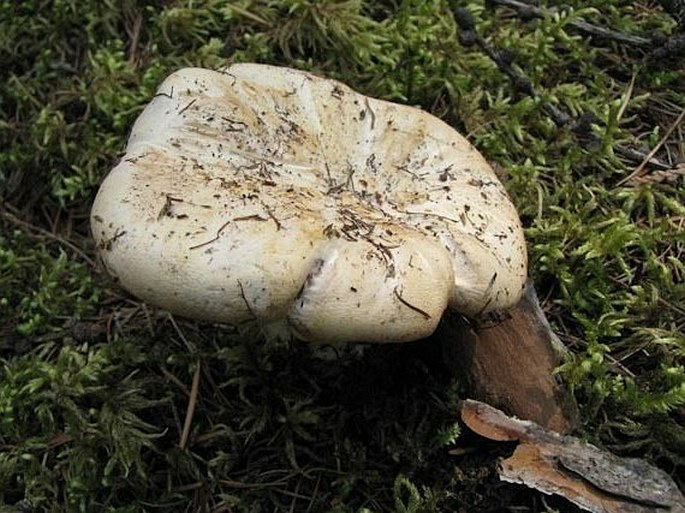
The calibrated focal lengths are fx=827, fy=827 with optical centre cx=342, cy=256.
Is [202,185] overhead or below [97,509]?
overhead

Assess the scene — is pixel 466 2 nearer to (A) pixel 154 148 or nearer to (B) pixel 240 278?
(A) pixel 154 148

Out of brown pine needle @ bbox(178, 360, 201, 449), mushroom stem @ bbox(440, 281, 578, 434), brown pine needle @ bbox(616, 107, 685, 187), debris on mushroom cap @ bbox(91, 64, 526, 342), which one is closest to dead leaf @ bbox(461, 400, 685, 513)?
mushroom stem @ bbox(440, 281, 578, 434)

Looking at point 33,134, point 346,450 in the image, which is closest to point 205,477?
point 346,450

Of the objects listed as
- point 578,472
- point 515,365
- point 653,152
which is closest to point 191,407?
point 515,365

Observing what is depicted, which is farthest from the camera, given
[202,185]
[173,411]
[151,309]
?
[151,309]

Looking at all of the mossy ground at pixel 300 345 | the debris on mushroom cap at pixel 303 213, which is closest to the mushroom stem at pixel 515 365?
the mossy ground at pixel 300 345

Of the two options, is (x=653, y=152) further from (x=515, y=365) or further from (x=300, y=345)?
(x=300, y=345)

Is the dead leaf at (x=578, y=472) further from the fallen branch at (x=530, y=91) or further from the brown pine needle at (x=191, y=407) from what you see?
the fallen branch at (x=530, y=91)
